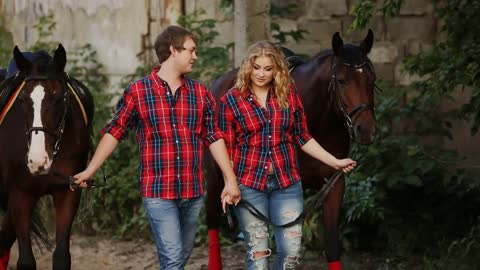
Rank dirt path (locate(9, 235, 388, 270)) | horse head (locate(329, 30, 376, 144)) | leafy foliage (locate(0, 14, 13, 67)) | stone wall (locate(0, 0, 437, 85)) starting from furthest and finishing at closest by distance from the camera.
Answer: leafy foliage (locate(0, 14, 13, 67))
stone wall (locate(0, 0, 437, 85))
dirt path (locate(9, 235, 388, 270))
horse head (locate(329, 30, 376, 144))

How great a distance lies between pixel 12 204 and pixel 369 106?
91.4 inches

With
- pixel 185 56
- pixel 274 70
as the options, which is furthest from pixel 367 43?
pixel 185 56

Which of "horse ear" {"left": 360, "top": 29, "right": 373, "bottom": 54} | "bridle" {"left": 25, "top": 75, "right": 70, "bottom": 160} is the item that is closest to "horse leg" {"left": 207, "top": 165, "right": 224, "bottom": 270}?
"horse ear" {"left": 360, "top": 29, "right": 373, "bottom": 54}

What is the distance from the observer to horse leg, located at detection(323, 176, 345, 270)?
23.6ft

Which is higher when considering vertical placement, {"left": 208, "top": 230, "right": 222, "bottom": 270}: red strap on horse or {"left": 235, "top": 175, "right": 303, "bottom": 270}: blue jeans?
{"left": 235, "top": 175, "right": 303, "bottom": 270}: blue jeans

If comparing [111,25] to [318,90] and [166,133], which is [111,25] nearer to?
[318,90]

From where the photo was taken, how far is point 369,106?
6891 millimetres

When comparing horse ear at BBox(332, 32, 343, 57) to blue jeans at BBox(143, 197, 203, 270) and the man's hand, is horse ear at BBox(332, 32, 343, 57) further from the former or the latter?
blue jeans at BBox(143, 197, 203, 270)

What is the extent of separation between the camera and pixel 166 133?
19.6 ft

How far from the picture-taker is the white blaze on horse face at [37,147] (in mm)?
6035

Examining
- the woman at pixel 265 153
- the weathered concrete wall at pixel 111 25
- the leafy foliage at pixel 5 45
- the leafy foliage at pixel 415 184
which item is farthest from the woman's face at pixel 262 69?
the leafy foliage at pixel 5 45

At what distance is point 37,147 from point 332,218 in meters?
2.13

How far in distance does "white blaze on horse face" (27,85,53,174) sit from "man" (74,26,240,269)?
20 cm

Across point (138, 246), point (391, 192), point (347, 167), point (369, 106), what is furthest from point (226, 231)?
point (347, 167)
